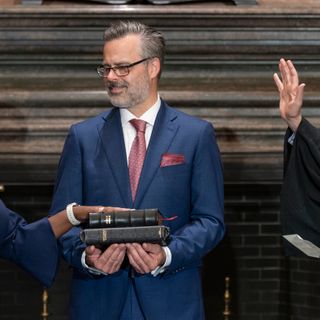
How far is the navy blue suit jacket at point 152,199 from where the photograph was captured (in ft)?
13.2

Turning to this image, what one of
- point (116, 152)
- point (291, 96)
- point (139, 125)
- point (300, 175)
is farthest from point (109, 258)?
point (291, 96)

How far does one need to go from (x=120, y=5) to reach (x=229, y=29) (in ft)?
2.00

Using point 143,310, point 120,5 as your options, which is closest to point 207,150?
point 143,310

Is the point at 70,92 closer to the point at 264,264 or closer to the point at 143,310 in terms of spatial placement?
the point at 264,264

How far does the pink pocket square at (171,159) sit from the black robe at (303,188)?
16.6 inches

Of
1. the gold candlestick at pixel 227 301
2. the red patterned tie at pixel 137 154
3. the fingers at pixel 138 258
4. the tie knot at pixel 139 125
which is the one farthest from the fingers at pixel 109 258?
the gold candlestick at pixel 227 301

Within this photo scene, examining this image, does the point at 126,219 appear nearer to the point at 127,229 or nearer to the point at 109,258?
the point at 127,229

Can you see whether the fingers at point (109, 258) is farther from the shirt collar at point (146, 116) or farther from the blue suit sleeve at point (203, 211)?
the shirt collar at point (146, 116)

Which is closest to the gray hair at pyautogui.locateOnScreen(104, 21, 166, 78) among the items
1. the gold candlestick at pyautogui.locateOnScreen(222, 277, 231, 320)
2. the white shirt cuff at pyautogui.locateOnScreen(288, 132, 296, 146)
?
Answer: the white shirt cuff at pyautogui.locateOnScreen(288, 132, 296, 146)

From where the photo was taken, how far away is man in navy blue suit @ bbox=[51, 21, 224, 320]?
4027mm

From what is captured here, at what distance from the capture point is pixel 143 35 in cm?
414

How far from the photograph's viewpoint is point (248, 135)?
18.6ft

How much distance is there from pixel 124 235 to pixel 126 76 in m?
0.68

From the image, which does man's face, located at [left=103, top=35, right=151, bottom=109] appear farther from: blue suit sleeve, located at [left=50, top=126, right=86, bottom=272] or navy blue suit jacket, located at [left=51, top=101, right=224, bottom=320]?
blue suit sleeve, located at [left=50, top=126, right=86, bottom=272]
